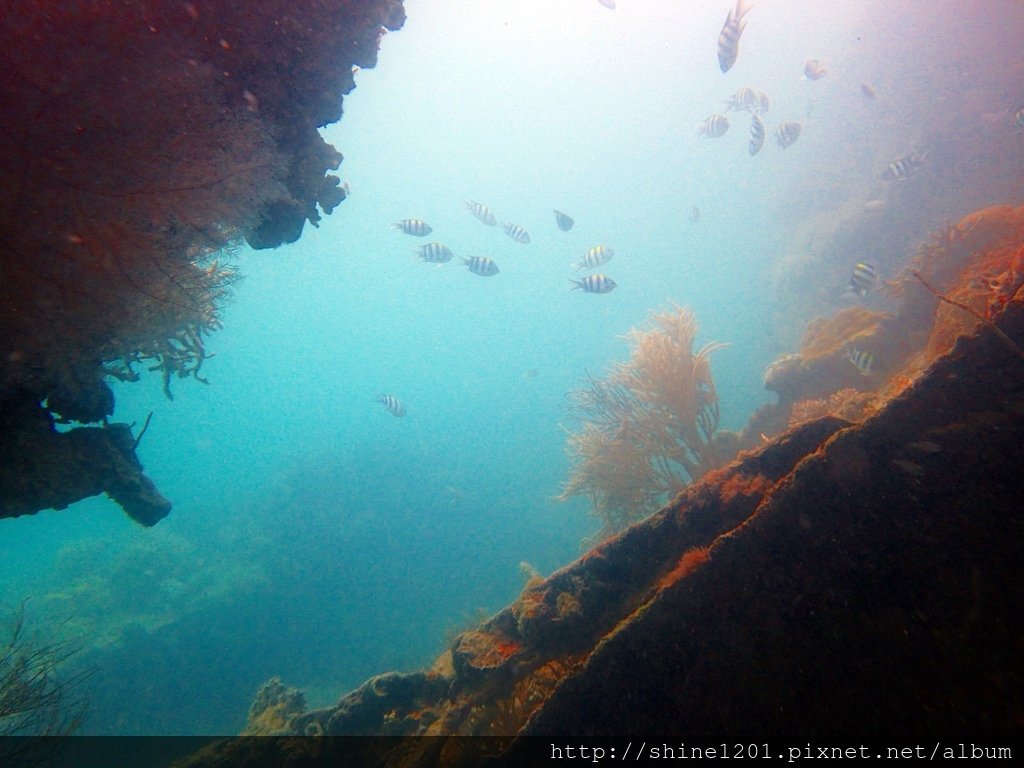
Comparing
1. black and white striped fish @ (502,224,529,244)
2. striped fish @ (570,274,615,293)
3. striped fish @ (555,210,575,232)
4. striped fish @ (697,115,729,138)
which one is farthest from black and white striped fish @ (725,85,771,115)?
striped fish @ (570,274,615,293)

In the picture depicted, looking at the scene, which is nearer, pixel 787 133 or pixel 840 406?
pixel 840 406

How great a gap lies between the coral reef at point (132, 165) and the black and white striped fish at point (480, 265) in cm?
503

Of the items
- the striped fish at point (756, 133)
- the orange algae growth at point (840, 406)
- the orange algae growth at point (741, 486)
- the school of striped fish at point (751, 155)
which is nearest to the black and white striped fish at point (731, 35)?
the school of striped fish at point (751, 155)

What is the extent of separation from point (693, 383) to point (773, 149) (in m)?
79.8

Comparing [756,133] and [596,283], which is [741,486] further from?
[756,133]

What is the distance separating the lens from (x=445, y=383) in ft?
274

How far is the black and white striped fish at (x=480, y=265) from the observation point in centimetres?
952

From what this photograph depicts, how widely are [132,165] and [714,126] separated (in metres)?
11.3

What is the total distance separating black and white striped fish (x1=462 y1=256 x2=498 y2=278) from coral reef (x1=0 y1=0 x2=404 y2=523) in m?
5.03

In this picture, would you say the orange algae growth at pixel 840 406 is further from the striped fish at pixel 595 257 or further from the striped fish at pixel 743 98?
the striped fish at pixel 743 98

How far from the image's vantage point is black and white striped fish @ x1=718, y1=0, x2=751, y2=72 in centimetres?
657

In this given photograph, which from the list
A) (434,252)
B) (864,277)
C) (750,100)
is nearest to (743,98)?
(750,100)

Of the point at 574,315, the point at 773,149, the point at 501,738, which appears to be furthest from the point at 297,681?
the point at 773,149

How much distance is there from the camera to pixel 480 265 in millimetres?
9648
